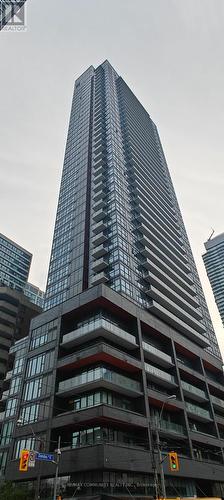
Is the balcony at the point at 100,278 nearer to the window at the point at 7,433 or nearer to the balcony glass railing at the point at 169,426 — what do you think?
the balcony glass railing at the point at 169,426

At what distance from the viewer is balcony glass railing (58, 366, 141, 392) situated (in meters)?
43.1

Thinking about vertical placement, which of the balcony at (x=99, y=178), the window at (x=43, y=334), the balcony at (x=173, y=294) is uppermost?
the balcony at (x=99, y=178)

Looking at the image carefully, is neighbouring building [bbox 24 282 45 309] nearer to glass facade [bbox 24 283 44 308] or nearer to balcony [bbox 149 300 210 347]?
glass facade [bbox 24 283 44 308]

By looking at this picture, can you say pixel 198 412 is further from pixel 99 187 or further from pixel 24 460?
pixel 99 187

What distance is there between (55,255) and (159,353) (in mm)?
31811

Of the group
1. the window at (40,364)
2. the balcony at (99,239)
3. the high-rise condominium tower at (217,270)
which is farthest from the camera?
the high-rise condominium tower at (217,270)

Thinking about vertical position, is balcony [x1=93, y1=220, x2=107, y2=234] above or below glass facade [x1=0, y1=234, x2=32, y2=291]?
below

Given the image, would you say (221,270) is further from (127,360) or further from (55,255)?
(127,360)

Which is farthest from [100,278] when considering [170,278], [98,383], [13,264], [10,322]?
[13,264]

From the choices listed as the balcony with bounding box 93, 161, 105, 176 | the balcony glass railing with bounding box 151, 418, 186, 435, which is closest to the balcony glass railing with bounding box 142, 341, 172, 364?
the balcony glass railing with bounding box 151, 418, 186, 435

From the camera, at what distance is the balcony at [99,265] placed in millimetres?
63188

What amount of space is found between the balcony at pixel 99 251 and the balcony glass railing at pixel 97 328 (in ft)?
57.1

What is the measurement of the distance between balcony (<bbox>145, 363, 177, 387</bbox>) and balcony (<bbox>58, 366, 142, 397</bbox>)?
16.1 feet

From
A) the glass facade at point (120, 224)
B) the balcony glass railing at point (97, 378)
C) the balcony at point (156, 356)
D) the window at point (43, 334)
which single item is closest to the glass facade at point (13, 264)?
the glass facade at point (120, 224)
